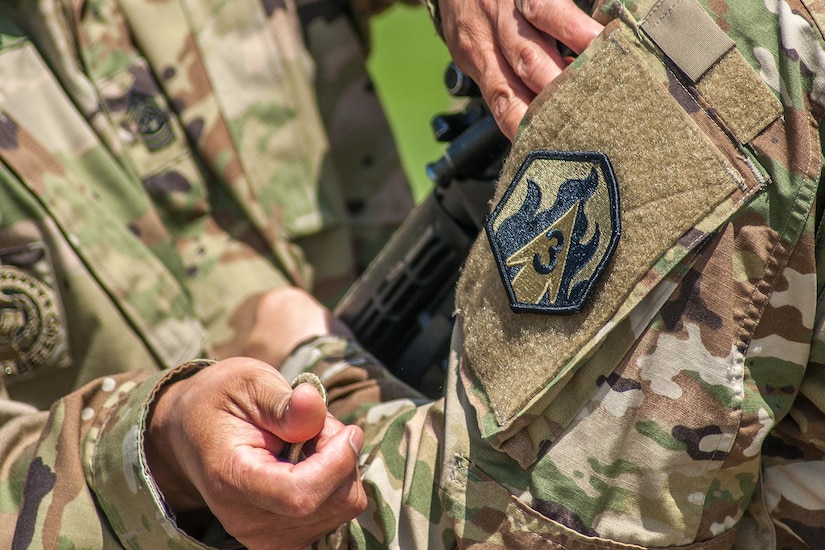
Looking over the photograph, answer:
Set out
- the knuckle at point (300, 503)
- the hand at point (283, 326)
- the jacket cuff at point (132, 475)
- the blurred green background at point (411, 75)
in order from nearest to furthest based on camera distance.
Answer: the knuckle at point (300, 503) < the jacket cuff at point (132, 475) < the hand at point (283, 326) < the blurred green background at point (411, 75)

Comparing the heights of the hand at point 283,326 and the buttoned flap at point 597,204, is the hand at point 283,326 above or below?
below

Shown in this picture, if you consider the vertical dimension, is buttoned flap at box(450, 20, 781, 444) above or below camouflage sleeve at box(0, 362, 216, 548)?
above

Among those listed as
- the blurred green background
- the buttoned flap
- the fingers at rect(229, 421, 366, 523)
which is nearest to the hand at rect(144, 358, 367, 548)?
the fingers at rect(229, 421, 366, 523)

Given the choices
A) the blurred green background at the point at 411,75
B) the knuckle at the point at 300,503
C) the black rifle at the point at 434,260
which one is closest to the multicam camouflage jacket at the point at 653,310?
the knuckle at the point at 300,503

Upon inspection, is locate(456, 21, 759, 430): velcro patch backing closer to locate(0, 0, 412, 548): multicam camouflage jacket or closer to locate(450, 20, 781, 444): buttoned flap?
locate(450, 20, 781, 444): buttoned flap

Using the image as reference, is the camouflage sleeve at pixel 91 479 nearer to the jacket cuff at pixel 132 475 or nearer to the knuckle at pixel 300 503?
the jacket cuff at pixel 132 475

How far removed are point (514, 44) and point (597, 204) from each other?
24 cm

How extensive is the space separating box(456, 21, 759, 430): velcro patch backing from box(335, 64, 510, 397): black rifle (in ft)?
0.91

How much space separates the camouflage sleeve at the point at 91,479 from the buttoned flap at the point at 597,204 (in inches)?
16.3

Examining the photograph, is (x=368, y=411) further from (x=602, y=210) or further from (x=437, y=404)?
(x=602, y=210)

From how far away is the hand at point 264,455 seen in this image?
0.75 metres

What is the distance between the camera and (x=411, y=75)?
272 centimetres

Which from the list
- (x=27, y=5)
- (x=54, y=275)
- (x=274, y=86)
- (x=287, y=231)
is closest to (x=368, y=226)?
(x=287, y=231)

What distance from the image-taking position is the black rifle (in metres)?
1.06
